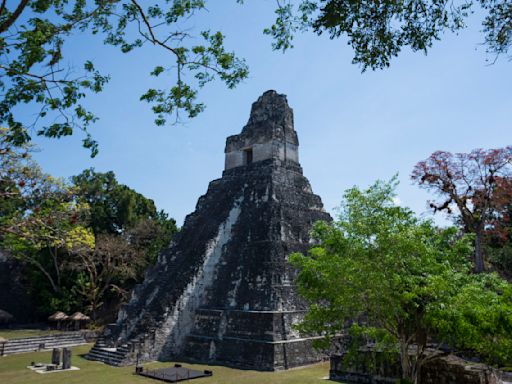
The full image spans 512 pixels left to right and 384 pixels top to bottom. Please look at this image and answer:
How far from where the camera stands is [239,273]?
1506 centimetres

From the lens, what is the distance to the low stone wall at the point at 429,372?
340 inches

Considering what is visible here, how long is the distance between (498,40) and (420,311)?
5.03m

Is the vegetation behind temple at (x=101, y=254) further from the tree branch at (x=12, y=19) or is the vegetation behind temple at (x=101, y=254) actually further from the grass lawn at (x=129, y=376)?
the tree branch at (x=12, y=19)

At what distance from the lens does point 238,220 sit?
690 inches

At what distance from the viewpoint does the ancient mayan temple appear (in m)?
13.3

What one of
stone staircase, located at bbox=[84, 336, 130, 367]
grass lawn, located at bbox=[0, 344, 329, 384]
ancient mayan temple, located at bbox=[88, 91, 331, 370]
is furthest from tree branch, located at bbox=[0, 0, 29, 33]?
stone staircase, located at bbox=[84, 336, 130, 367]

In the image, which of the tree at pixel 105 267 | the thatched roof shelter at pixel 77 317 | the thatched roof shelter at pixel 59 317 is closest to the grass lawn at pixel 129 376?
the thatched roof shelter at pixel 77 317

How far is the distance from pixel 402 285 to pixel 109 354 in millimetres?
11241

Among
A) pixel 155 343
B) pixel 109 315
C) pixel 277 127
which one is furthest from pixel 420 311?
pixel 109 315

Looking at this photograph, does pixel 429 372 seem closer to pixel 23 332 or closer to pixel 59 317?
pixel 59 317

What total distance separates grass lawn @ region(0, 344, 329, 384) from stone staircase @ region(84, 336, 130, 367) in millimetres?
301

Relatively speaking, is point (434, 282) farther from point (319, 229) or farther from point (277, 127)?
point (277, 127)

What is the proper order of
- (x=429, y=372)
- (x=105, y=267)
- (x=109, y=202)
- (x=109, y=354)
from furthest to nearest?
(x=109, y=202) < (x=105, y=267) < (x=109, y=354) < (x=429, y=372)

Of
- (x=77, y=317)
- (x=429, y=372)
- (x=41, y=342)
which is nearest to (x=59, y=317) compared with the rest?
(x=77, y=317)
